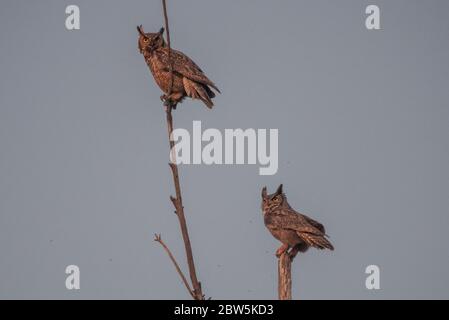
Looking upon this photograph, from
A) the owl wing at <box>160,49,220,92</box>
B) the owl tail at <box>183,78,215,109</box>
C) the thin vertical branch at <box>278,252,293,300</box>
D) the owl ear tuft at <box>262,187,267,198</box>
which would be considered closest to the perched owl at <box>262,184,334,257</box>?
the owl ear tuft at <box>262,187,267,198</box>

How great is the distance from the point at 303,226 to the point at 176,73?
2094mm

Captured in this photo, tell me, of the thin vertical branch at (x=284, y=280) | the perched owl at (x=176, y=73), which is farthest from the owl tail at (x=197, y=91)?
the thin vertical branch at (x=284, y=280)

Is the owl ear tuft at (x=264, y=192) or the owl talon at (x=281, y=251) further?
the owl ear tuft at (x=264, y=192)

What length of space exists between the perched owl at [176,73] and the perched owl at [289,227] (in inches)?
58.8

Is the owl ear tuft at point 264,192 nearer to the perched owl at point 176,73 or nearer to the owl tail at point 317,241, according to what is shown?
the perched owl at point 176,73

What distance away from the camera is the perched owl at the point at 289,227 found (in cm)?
888

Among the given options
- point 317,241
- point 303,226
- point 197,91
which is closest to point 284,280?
point 317,241

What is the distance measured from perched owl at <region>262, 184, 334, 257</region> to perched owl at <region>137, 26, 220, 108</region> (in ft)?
4.90

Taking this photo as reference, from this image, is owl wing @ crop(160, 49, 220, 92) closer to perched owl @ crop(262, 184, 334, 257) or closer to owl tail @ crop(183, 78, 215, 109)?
owl tail @ crop(183, 78, 215, 109)

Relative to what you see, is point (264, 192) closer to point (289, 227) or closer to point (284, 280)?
point (289, 227)

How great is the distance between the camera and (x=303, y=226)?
9164 millimetres
